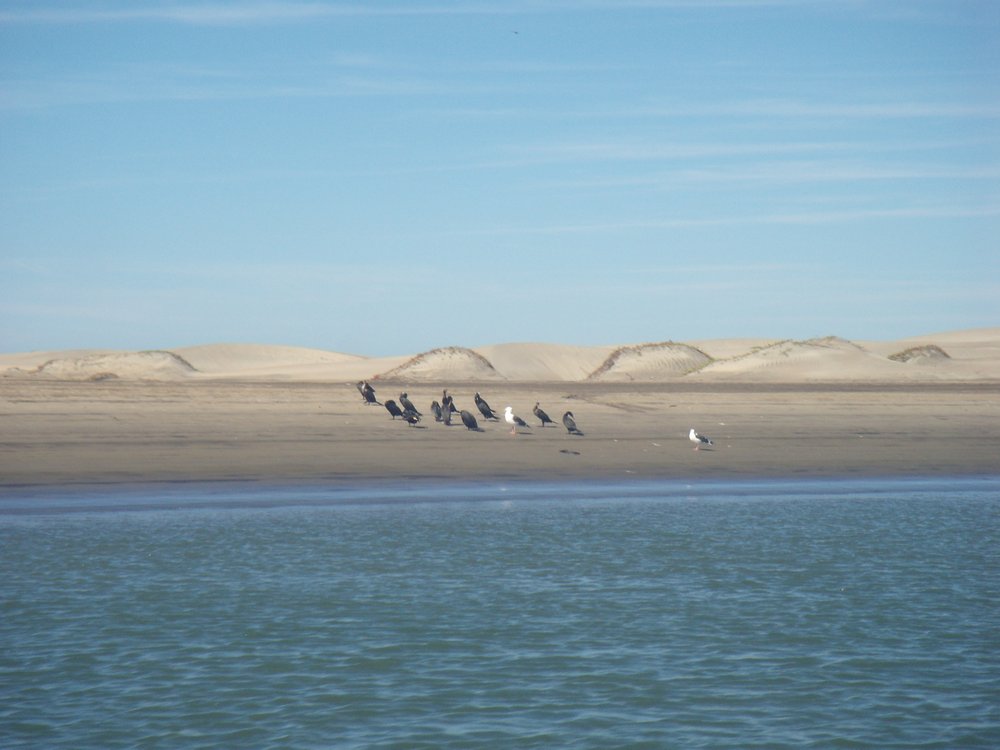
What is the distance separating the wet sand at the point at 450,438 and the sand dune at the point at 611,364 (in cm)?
1662

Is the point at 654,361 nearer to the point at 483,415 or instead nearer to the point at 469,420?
the point at 483,415

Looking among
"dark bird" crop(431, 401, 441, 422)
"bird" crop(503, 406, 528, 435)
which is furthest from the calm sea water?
"dark bird" crop(431, 401, 441, 422)

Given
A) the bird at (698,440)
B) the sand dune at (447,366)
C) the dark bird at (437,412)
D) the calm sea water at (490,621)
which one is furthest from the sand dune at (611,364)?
the calm sea water at (490,621)

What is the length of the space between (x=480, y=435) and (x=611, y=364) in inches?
1988

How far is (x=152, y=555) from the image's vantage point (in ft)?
58.5

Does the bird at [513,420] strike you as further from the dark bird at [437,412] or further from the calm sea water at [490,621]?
the calm sea water at [490,621]

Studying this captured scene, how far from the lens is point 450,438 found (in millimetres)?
30500

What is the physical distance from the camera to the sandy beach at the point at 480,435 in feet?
85.0

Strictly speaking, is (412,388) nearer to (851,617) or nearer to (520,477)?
(520,477)

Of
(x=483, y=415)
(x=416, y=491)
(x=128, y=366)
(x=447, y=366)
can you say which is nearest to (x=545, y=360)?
(x=447, y=366)

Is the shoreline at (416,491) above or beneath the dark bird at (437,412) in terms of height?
beneath

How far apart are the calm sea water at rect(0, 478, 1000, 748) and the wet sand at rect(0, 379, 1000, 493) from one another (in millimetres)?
2709

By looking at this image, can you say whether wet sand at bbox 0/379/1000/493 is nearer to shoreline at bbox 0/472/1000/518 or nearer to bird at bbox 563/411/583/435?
bird at bbox 563/411/583/435

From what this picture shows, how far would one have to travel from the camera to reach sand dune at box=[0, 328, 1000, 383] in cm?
5864
